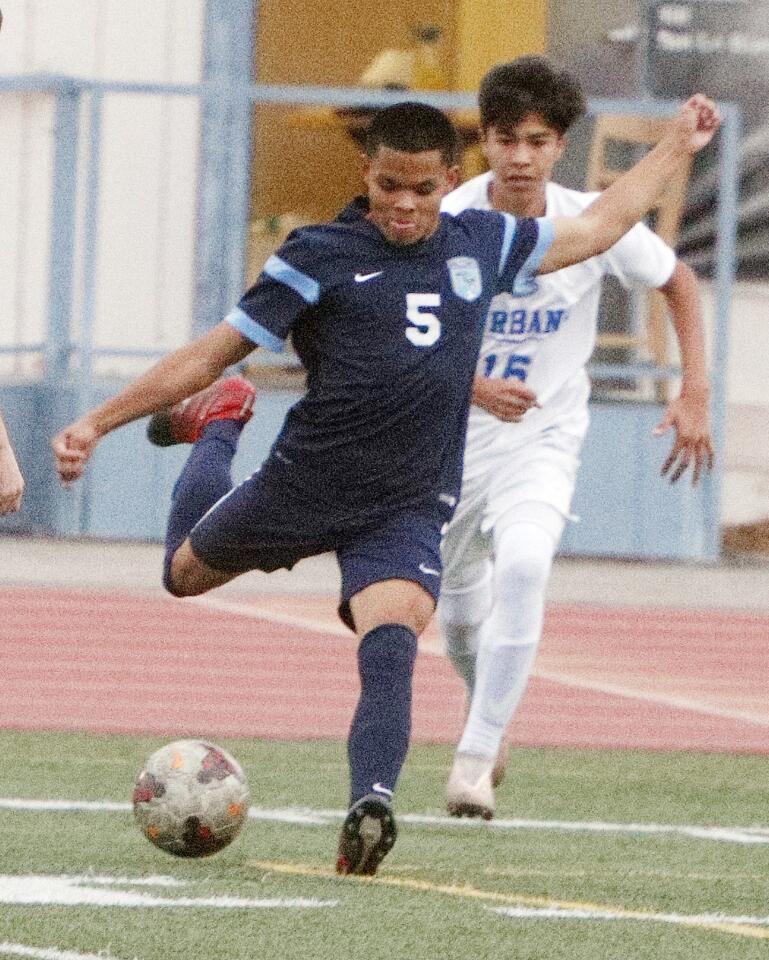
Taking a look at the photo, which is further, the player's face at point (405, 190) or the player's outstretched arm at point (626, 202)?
the player's outstretched arm at point (626, 202)

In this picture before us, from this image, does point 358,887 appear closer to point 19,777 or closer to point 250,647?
point 19,777

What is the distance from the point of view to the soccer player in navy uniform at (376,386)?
21.9 feet

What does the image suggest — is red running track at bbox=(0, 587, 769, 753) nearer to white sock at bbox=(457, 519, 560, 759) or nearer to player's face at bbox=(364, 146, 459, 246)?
white sock at bbox=(457, 519, 560, 759)

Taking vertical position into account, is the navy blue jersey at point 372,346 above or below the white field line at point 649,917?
above

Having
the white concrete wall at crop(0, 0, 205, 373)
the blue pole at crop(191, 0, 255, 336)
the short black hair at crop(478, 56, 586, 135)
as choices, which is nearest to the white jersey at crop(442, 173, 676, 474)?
the short black hair at crop(478, 56, 586, 135)

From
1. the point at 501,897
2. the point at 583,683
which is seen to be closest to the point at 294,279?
the point at 501,897

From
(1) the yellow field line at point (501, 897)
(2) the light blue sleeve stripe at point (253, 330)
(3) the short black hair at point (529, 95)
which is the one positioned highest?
(3) the short black hair at point (529, 95)

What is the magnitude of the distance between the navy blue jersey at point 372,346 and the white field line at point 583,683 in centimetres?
405

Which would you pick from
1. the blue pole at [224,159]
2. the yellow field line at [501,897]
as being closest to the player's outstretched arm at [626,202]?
the yellow field line at [501,897]

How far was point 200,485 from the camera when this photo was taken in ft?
25.8

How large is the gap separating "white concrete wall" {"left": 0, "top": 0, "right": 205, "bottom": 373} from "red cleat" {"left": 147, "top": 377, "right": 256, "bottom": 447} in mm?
10154

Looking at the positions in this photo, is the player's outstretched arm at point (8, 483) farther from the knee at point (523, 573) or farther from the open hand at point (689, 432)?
the open hand at point (689, 432)

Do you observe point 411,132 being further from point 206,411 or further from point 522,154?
point 206,411

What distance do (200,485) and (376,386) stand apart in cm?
124
